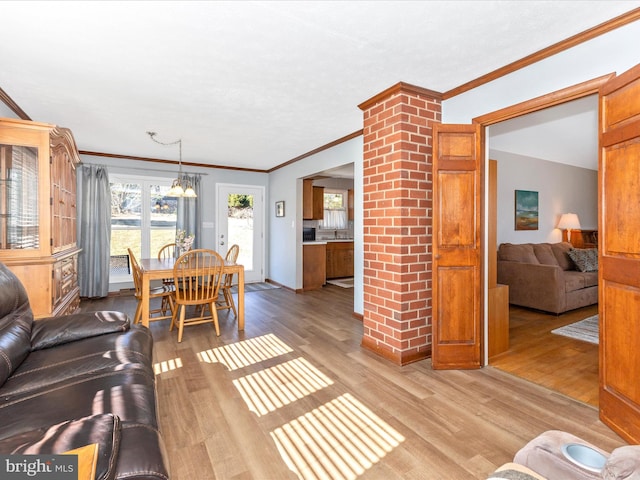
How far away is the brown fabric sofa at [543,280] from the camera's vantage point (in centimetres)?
425

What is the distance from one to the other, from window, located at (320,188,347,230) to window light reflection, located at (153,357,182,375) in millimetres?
5269

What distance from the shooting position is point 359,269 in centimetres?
427

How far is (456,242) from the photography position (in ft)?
8.90

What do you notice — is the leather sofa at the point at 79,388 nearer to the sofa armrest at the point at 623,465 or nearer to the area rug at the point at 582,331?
the sofa armrest at the point at 623,465

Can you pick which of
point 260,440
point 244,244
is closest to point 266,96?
point 260,440

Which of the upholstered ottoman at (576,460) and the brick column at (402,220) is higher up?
the brick column at (402,220)

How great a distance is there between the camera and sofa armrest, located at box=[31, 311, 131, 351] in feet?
6.29

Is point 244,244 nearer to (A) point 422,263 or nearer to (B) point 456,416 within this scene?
(A) point 422,263

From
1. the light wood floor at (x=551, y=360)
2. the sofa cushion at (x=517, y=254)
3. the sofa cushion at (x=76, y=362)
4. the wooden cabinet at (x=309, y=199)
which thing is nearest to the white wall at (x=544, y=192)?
the sofa cushion at (x=517, y=254)

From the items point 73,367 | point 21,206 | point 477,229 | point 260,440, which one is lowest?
point 260,440

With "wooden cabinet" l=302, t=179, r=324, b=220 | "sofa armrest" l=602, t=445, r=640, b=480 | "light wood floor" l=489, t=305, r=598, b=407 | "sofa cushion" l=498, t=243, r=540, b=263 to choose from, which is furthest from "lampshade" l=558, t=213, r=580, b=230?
"sofa armrest" l=602, t=445, r=640, b=480

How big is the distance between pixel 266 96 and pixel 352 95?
80 cm

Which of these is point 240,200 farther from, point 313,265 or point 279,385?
point 279,385

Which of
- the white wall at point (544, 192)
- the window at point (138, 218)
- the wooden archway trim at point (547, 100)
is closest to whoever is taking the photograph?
the wooden archway trim at point (547, 100)
